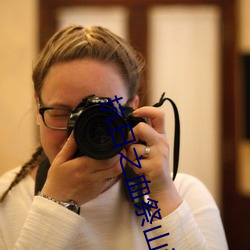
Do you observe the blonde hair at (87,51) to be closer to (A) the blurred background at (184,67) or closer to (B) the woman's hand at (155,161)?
(B) the woman's hand at (155,161)

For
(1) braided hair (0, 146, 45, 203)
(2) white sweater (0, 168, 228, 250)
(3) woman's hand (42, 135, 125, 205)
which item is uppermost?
(3) woman's hand (42, 135, 125, 205)

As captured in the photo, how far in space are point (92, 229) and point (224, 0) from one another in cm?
135

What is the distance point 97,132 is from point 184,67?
120cm

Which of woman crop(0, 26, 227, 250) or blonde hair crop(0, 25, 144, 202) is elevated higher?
blonde hair crop(0, 25, 144, 202)

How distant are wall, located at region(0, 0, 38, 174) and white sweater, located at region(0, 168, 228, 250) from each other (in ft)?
3.05

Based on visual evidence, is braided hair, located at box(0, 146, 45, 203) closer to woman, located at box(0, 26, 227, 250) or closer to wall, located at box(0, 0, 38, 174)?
woman, located at box(0, 26, 227, 250)

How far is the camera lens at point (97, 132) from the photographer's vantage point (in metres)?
0.44

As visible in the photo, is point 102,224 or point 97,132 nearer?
point 97,132

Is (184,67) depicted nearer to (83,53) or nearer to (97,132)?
(83,53)

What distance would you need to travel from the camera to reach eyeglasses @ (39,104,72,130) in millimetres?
552

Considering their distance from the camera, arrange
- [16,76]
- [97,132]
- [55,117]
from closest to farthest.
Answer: [97,132] < [55,117] < [16,76]

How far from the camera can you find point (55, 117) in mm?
557

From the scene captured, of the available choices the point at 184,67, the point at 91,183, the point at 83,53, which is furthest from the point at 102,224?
the point at 184,67

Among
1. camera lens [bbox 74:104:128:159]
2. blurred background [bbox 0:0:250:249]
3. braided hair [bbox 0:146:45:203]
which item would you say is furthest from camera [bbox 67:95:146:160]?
blurred background [bbox 0:0:250:249]
